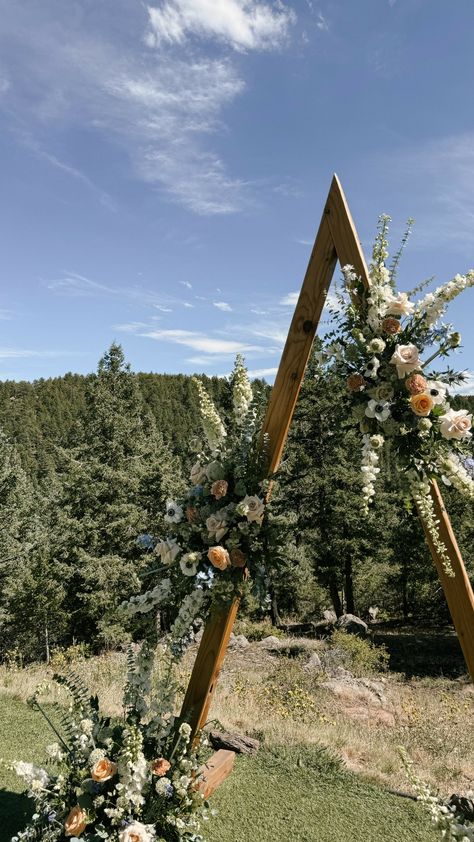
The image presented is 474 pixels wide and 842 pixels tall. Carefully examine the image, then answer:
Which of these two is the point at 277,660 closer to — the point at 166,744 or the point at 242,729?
the point at 242,729

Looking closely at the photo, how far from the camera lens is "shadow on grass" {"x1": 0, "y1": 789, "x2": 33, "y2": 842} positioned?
365 centimetres

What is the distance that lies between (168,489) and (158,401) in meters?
58.7

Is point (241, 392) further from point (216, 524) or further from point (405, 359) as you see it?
point (405, 359)

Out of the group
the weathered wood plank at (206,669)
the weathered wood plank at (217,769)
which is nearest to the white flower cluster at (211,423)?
the weathered wood plank at (206,669)

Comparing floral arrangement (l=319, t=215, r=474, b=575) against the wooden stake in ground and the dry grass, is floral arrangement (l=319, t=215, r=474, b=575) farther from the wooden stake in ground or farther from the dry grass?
the dry grass

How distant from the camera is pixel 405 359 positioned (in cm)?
272

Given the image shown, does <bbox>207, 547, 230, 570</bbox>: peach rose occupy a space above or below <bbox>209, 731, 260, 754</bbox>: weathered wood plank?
above

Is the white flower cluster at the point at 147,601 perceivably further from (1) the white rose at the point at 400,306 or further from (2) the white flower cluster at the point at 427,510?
(1) the white rose at the point at 400,306

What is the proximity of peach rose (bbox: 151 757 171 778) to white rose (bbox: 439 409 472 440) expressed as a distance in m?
2.51

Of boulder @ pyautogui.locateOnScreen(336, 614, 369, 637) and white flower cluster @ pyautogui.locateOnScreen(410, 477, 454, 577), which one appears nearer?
white flower cluster @ pyautogui.locateOnScreen(410, 477, 454, 577)

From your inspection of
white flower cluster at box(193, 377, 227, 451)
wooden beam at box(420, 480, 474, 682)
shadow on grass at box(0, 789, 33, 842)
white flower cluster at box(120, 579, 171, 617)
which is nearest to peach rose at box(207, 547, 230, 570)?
white flower cluster at box(120, 579, 171, 617)

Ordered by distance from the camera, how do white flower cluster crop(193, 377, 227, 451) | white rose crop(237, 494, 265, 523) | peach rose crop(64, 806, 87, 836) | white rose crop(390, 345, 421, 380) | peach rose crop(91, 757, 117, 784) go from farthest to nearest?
white flower cluster crop(193, 377, 227, 451) → white rose crop(237, 494, 265, 523) → peach rose crop(91, 757, 117, 784) → peach rose crop(64, 806, 87, 836) → white rose crop(390, 345, 421, 380)

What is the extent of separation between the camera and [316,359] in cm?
302

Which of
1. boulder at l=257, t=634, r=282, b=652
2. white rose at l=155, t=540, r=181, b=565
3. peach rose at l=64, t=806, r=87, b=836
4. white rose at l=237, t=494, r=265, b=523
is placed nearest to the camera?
peach rose at l=64, t=806, r=87, b=836
